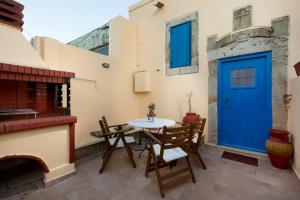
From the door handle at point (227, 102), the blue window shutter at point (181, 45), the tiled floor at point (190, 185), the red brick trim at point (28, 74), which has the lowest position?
the tiled floor at point (190, 185)

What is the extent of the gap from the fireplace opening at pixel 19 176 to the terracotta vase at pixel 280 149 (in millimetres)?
3481

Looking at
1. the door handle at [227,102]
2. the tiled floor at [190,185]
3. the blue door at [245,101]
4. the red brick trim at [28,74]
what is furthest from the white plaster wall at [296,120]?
the red brick trim at [28,74]

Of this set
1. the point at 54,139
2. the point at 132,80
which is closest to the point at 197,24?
the point at 132,80

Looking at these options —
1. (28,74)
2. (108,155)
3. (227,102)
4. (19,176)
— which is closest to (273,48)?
(227,102)

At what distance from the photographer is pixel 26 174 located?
245 centimetres

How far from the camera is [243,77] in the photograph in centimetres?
327

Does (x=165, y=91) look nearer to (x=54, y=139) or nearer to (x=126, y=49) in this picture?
(x=126, y=49)

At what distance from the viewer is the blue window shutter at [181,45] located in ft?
13.1

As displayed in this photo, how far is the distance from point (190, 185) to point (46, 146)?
81.1 inches

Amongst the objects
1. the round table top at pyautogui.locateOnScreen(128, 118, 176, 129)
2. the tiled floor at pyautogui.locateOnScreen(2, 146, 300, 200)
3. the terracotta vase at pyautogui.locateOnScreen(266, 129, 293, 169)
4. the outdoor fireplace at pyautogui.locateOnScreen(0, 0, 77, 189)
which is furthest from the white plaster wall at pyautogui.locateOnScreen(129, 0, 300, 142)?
the outdoor fireplace at pyautogui.locateOnScreen(0, 0, 77, 189)

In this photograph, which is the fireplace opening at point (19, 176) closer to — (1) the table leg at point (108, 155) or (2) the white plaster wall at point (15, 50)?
(1) the table leg at point (108, 155)

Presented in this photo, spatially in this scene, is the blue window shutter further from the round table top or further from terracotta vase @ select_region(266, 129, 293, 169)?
terracotta vase @ select_region(266, 129, 293, 169)

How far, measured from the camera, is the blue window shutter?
→ 4.00m

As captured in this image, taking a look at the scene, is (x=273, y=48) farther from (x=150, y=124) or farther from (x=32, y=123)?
(x=32, y=123)
